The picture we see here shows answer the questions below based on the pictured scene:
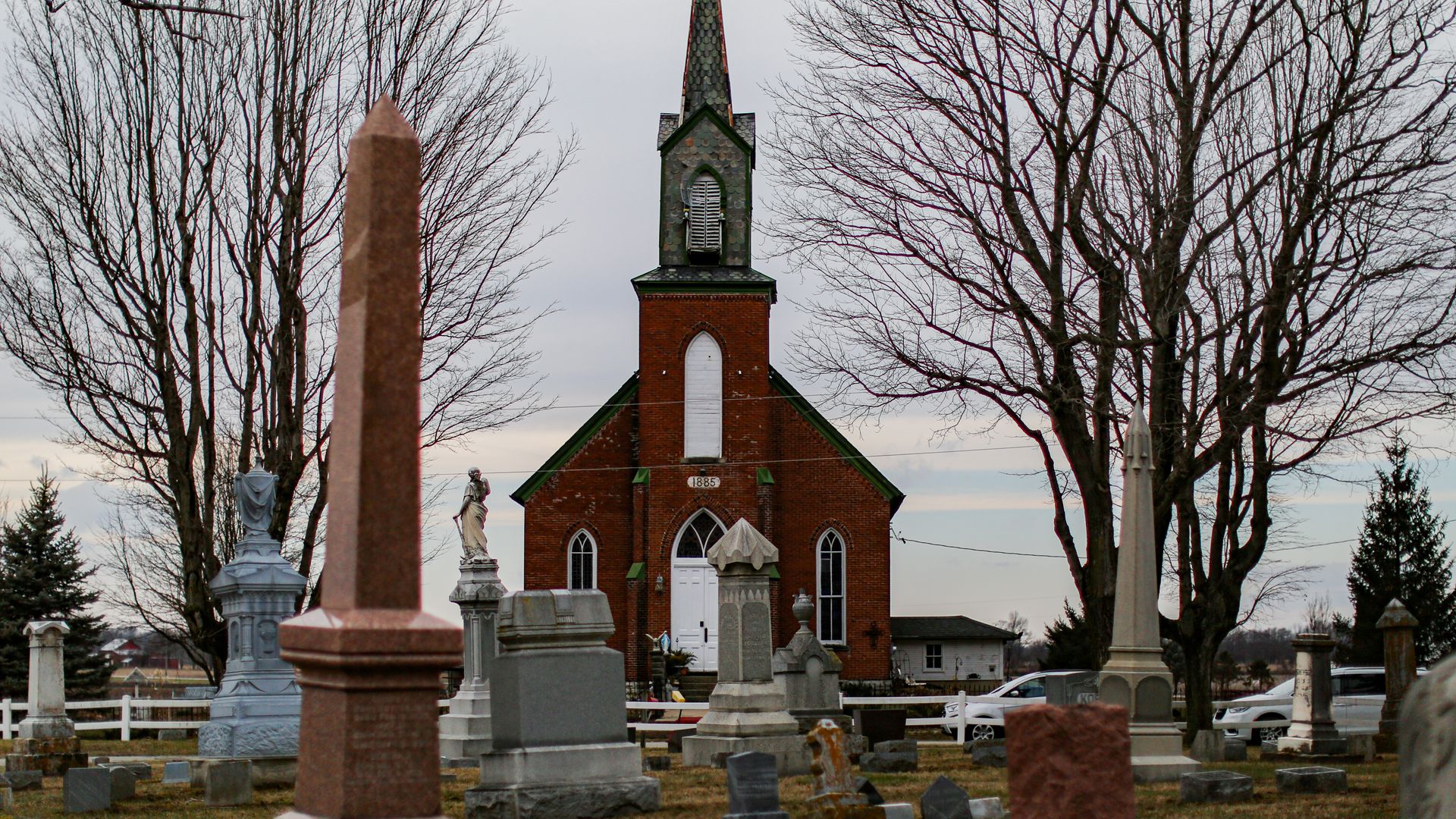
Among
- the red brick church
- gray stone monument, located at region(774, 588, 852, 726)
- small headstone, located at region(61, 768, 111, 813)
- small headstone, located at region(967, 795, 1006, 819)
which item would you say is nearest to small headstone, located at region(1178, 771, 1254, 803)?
small headstone, located at region(967, 795, 1006, 819)

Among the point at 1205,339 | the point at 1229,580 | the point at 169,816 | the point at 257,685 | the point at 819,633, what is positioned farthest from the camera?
the point at 819,633

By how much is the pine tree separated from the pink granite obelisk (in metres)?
31.5

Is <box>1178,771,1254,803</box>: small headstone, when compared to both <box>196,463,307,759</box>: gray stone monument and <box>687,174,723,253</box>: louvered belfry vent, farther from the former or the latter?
<box>687,174,723,253</box>: louvered belfry vent

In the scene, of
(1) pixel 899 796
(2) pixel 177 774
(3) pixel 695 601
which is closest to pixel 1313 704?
(1) pixel 899 796

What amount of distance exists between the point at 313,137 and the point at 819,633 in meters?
18.2

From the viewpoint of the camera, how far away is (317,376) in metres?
19.7

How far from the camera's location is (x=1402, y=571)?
35.5 m

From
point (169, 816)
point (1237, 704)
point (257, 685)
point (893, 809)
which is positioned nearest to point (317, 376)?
point (257, 685)

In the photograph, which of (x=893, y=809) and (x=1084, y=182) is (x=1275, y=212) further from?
(x=893, y=809)

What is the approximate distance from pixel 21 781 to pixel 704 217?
2264 centimetres

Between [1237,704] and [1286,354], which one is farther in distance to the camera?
[1237,704]

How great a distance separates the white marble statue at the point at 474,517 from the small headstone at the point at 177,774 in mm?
5265

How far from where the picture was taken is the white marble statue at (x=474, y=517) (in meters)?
19.3

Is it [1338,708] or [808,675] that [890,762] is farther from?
[1338,708]
